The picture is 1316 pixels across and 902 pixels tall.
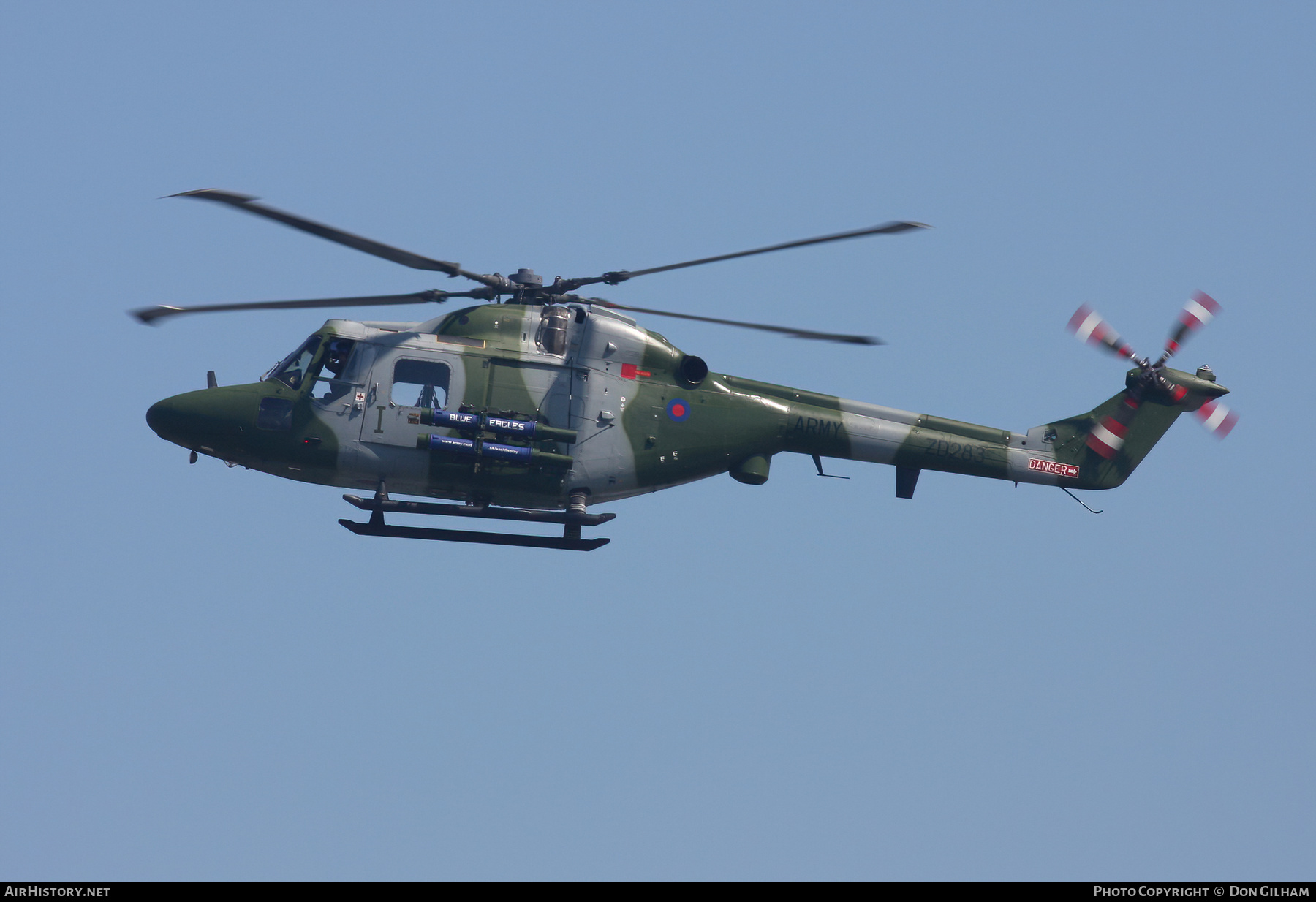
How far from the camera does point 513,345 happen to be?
2558cm

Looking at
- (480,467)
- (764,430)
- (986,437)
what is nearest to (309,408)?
(480,467)

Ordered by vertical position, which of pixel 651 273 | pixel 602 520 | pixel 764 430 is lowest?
pixel 602 520

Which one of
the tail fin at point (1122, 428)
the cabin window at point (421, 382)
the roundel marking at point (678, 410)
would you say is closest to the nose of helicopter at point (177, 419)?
the cabin window at point (421, 382)

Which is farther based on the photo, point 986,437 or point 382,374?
point 986,437

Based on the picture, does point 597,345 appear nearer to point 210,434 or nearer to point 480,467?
point 480,467

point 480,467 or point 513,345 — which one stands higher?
point 513,345

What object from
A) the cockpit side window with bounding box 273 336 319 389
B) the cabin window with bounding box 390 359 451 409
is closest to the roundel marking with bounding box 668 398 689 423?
the cabin window with bounding box 390 359 451 409

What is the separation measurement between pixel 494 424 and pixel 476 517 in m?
1.52

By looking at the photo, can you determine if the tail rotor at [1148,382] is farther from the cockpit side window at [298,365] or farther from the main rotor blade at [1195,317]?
the cockpit side window at [298,365]

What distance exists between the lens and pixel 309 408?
2502cm

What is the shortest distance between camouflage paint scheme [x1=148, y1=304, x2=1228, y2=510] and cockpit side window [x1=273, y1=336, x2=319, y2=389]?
101 mm

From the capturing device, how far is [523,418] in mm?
25156

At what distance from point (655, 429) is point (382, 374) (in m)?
4.58

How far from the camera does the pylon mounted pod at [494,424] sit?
81.2 ft
